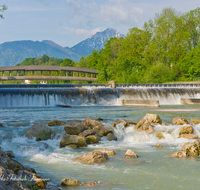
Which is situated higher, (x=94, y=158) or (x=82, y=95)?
(x=82, y=95)

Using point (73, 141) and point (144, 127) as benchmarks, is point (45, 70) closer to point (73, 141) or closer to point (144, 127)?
point (144, 127)

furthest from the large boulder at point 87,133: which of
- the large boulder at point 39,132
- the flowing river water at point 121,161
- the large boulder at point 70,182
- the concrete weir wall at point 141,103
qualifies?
the concrete weir wall at point 141,103

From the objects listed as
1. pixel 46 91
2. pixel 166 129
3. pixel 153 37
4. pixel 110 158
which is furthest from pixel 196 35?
pixel 110 158

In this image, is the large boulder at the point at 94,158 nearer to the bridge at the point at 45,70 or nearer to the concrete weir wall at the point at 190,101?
the concrete weir wall at the point at 190,101

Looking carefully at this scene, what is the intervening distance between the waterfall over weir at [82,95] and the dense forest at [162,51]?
18.2 metres

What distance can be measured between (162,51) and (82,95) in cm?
3477

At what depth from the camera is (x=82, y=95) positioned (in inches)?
1185

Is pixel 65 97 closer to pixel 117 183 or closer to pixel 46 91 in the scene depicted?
pixel 46 91

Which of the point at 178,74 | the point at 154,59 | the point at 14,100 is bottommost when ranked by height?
the point at 14,100

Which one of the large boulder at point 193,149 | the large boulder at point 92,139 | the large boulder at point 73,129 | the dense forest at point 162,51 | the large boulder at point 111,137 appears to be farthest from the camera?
the dense forest at point 162,51

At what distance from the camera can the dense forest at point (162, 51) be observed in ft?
172

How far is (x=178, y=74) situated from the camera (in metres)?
55.4

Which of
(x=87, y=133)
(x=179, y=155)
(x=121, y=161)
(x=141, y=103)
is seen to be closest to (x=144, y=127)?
(x=87, y=133)

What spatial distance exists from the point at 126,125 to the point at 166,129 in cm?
213
